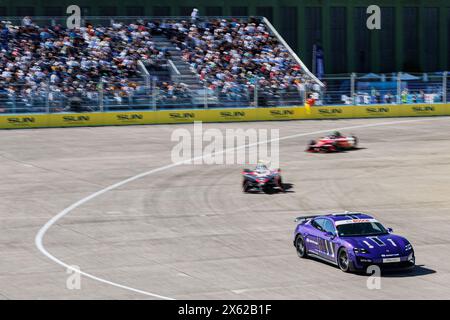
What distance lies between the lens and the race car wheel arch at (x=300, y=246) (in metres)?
24.0

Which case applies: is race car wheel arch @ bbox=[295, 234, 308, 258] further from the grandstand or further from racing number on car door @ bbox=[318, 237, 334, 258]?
the grandstand

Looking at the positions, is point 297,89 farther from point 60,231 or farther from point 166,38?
point 60,231

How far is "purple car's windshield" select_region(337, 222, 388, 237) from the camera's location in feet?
74.9

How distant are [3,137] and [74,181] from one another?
12.1 meters

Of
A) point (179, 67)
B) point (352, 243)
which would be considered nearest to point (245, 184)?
point (352, 243)

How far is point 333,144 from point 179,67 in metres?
15.0

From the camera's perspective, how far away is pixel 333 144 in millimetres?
43438

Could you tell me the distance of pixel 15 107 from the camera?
49.8 m

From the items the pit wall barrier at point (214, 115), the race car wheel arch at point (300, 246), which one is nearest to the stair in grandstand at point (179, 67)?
the pit wall barrier at point (214, 115)

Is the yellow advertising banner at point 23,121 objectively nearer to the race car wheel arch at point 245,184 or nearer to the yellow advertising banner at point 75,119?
the yellow advertising banner at point 75,119

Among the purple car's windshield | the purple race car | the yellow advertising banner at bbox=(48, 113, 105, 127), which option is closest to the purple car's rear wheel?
the purple race car

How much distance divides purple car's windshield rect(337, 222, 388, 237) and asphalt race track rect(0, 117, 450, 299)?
0.96 m

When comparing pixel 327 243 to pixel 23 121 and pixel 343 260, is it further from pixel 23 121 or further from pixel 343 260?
pixel 23 121
